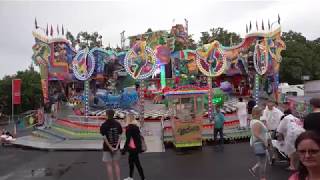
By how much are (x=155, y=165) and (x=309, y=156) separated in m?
9.71

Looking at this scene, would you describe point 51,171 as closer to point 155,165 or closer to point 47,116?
point 155,165

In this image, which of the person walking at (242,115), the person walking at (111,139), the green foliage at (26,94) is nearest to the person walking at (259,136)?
the person walking at (111,139)

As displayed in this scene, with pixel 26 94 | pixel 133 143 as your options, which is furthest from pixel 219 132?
pixel 26 94

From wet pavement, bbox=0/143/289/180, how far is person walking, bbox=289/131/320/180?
Result: 22.8ft

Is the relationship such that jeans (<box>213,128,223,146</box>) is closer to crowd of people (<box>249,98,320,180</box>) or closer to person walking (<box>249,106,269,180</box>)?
crowd of people (<box>249,98,320,180</box>)

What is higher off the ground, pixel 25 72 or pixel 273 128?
pixel 25 72

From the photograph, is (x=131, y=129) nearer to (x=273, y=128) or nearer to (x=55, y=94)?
(x=273, y=128)

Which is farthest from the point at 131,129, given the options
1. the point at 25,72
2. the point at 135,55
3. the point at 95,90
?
the point at 25,72

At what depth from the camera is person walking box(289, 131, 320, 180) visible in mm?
2760

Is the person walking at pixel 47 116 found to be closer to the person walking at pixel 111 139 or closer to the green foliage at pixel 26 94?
the person walking at pixel 111 139

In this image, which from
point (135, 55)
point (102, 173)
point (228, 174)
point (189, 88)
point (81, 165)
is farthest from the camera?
point (135, 55)

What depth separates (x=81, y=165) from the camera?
12.9m

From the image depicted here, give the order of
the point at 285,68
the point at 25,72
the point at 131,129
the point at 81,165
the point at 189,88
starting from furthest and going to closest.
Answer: the point at 25,72
the point at 285,68
the point at 189,88
the point at 81,165
the point at 131,129

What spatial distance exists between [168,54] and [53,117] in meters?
9.35
